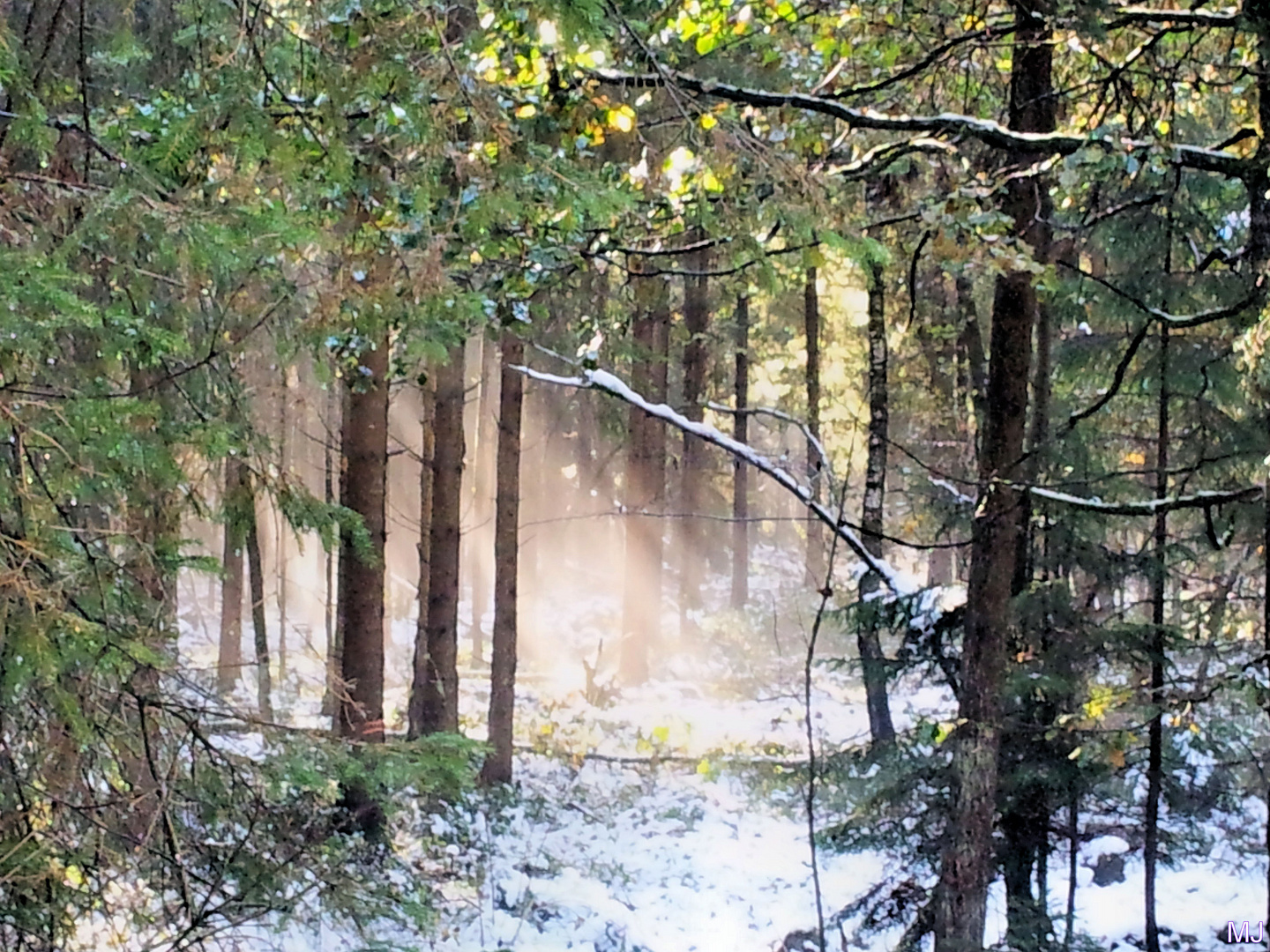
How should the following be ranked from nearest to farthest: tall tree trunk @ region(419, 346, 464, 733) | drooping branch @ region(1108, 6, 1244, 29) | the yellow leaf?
the yellow leaf → drooping branch @ region(1108, 6, 1244, 29) → tall tree trunk @ region(419, 346, 464, 733)

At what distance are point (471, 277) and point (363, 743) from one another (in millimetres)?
2917

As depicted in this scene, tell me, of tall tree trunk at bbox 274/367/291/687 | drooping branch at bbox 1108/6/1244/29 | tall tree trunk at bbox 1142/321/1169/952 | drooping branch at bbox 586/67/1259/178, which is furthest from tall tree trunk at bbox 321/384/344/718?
tall tree trunk at bbox 1142/321/1169/952

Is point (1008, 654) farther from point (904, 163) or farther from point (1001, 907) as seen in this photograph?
point (904, 163)

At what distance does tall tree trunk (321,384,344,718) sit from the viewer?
4.20m

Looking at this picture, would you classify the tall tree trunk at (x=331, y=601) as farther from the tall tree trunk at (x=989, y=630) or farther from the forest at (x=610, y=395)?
the tall tree trunk at (x=989, y=630)

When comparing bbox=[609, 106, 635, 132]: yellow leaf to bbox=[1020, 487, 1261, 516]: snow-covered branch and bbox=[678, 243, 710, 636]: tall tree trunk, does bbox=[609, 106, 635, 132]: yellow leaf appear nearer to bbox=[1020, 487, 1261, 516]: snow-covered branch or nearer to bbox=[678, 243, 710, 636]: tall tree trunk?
bbox=[1020, 487, 1261, 516]: snow-covered branch

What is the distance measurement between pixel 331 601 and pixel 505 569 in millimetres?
6993

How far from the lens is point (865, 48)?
5.03m

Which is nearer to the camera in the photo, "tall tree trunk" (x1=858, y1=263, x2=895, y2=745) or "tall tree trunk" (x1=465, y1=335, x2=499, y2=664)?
"tall tree trunk" (x1=858, y1=263, x2=895, y2=745)

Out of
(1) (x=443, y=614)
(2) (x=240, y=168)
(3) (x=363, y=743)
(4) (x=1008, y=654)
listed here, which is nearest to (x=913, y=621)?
(4) (x=1008, y=654)

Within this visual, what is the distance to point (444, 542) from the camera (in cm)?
1047

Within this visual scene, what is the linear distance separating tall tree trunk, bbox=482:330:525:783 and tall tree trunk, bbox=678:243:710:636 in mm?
4271

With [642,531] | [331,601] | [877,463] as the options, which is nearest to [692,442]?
[642,531]

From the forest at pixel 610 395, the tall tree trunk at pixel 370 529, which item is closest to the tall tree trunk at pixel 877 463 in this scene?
the forest at pixel 610 395
